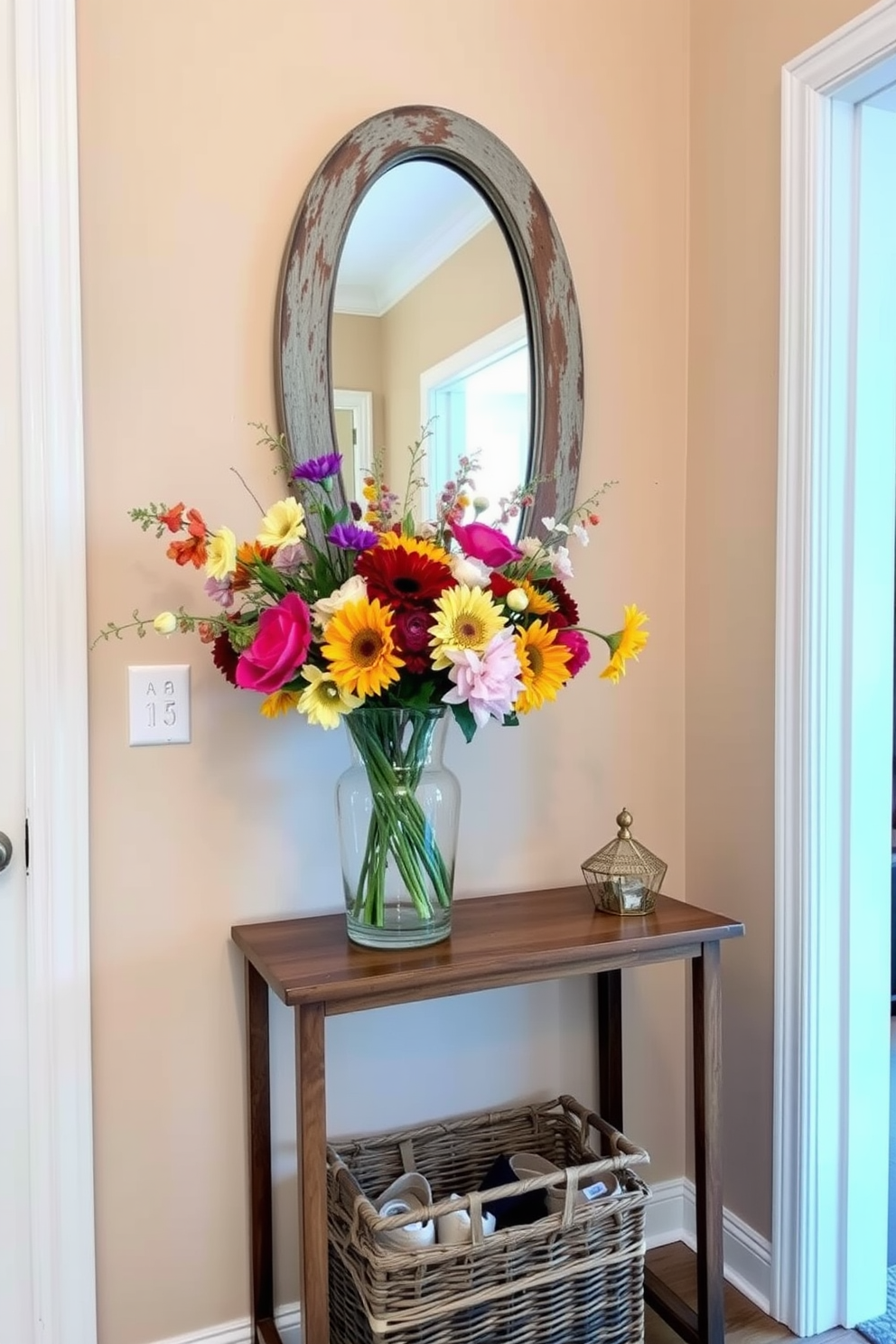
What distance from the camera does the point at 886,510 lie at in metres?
1.63

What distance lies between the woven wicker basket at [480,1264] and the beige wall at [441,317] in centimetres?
111

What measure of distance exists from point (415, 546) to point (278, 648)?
0.73 ft

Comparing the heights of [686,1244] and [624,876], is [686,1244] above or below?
below

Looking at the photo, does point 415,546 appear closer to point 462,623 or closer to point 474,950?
point 462,623

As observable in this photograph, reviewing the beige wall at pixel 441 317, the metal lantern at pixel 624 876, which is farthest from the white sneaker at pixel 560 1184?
the beige wall at pixel 441 317

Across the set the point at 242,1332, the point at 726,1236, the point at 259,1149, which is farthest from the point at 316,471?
the point at 726,1236

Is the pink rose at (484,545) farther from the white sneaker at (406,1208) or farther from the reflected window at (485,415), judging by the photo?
the white sneaker at (406,1208)

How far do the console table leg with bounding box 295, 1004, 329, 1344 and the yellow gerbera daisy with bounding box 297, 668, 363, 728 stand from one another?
1.21 ft

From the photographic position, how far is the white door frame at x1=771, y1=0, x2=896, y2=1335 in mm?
1584

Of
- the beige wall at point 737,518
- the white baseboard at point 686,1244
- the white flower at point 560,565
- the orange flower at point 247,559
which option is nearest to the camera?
the orange flower at point 247,559

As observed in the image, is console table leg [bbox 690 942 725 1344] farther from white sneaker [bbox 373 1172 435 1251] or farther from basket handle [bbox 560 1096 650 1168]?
white sneaker [bbox 373 1172 435 1251]

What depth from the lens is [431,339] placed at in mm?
1666

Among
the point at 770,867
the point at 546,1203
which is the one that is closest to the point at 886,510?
the point at 770,867

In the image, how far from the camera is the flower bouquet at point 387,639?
4.13ft
